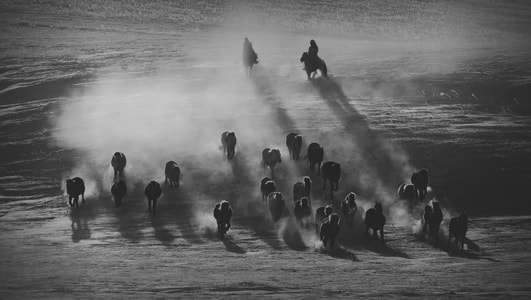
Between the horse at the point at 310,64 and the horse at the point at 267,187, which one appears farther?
the horse at the point at 310,64

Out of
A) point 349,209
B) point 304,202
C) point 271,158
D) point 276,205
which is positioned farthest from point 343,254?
point 271,158

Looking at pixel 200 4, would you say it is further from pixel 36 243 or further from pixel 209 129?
pixel 36 243

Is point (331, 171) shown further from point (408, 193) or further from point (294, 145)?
point (294, 145)

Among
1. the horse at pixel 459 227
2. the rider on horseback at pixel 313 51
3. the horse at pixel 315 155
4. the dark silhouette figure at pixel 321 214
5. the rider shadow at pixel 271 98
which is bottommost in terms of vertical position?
the horse at pixel 459 227

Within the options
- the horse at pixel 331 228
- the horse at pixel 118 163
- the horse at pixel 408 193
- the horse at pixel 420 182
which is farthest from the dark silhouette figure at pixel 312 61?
the horse at pixel 331 228

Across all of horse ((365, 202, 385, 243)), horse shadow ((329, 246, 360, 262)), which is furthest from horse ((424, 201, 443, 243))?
horse shadow ((329, 246, 360, 262))

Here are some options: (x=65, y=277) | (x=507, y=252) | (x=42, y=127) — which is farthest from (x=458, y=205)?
(x=42, y=127)

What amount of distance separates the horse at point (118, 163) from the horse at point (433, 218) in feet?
39.0

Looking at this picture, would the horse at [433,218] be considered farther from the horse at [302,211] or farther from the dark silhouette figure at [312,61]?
the dark silhouette figure at [312,61]

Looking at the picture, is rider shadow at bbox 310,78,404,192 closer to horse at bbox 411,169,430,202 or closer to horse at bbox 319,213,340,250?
horse at bbox 411,169,430,202

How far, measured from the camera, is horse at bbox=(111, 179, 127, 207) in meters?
25.3

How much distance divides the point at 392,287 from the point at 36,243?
1061cm

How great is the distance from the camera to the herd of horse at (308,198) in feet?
70.1

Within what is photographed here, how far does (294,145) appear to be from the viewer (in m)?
28.9
